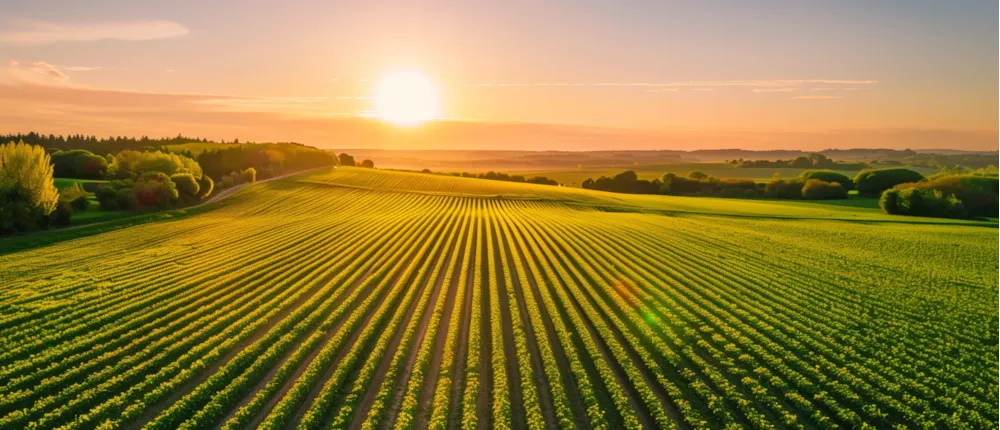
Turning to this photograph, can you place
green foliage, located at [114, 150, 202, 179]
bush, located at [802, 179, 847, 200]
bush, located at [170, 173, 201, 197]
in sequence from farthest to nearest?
bush, located at [802, 179, 847, 200] < green foliage, located at [114, 150, 202, 179] < bush, located at [170, 173, 201, 197]

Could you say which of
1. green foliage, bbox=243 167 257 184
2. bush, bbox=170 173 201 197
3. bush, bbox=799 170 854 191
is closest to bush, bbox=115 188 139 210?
bush, bbox=170 173 201 197

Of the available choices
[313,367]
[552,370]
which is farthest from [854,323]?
[313,367]

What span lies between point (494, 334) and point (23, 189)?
49325 mm

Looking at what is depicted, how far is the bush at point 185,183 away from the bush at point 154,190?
7.80 feet

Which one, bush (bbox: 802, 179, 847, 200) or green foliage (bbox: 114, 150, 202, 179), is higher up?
green foliage (bbox: 114, 150, 202, 179)

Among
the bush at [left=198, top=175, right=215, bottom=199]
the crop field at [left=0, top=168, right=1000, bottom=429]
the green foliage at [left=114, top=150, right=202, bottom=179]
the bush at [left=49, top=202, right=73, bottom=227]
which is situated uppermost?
the green foliage at [left=114, top=150, right=202, bottom=179]

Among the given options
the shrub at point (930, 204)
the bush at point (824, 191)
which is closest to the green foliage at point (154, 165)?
the shrub at point (930, 204)

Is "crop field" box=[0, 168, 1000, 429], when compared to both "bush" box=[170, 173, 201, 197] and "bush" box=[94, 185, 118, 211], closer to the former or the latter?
"bush" box=[94, 185, 118, 211]

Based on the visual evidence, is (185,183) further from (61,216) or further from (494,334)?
(494,334)

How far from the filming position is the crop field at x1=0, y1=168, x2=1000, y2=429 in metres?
13.4

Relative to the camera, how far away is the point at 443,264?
32.3 m

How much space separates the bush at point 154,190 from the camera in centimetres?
5734

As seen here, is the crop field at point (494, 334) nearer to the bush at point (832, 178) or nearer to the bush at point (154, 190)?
the bush at point (154, 190)

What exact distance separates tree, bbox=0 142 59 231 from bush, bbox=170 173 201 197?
61.5 feet
